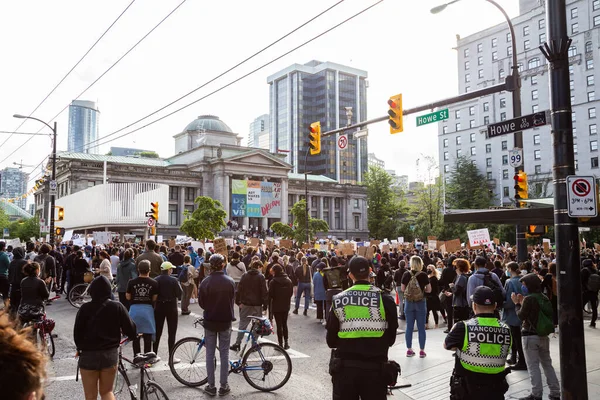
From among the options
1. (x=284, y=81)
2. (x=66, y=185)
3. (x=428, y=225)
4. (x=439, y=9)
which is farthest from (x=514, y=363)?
(x=284, y=81)

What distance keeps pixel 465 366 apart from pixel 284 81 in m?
148

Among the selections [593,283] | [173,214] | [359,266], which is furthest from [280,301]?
[173,214]

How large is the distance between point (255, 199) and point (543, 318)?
235 ft

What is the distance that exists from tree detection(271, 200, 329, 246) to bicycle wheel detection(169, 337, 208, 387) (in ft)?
143

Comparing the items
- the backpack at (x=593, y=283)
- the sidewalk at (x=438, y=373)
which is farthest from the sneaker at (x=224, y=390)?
the backpack at (x=593, y=283)

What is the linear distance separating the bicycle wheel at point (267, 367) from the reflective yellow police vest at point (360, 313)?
10.4 ft

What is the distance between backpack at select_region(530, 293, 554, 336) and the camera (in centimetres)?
676

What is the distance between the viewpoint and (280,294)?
426 inches

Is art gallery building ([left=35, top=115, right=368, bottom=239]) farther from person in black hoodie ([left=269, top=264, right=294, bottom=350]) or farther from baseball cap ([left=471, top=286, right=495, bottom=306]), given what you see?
baseball cap ([left=471, top=286, right=495, bottom=306])

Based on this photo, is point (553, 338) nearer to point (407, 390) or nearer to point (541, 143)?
point (407, 390)

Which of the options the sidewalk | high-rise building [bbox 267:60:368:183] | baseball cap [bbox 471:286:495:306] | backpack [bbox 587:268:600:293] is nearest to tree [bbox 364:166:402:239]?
high-rise building [bbox 267:60:368:183]

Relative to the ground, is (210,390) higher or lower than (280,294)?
lower

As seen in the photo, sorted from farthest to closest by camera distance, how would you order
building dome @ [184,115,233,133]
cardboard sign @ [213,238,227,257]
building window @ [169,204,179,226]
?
building dome @ [184,115,233,133] → building window @ [169,204,179,226] → cardboard sign @ [213,238,227,257]

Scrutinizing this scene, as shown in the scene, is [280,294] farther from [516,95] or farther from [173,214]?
[173,214]
